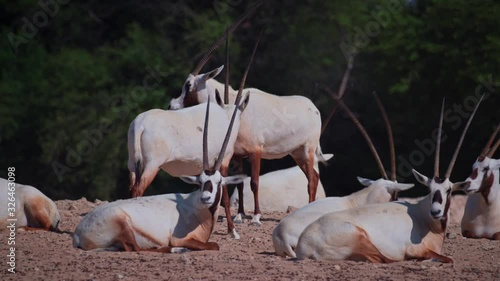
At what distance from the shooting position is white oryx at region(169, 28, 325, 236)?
1228 centimetres

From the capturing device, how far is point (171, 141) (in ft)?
35.9

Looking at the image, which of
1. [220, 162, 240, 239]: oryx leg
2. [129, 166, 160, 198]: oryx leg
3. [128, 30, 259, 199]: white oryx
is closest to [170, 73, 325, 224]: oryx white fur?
[128, 30, 259, 199]: white oryx

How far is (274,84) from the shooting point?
28422 mm

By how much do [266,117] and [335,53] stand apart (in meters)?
16.9

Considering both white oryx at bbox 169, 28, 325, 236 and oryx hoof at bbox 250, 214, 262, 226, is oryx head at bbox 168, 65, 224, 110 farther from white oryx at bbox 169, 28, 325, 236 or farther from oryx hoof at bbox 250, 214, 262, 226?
oryx hoof at bbox 250, 214, 262, 226

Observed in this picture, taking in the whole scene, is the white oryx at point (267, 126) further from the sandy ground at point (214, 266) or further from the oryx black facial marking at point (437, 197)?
the oryx black facial marking at point (437, 197)

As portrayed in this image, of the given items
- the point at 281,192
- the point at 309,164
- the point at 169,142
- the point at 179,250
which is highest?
the point at 169,142

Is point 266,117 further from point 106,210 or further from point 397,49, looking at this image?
point 397,49

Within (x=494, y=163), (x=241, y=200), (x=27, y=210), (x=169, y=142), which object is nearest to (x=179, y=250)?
(x=169, y=142)

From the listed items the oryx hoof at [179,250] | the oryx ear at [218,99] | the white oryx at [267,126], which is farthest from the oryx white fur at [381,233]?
the oryx ear at [218,99]

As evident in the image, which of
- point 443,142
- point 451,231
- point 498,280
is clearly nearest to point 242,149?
point 451,231

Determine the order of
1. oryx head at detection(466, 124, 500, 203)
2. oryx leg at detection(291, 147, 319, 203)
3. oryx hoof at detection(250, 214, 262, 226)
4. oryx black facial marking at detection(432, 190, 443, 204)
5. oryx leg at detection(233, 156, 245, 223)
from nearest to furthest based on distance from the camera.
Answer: oryx black facial marking at detection(432, 190, 443, 204), oryx head at detection(466, 124, 500, 203), oryx hoof at detection(250, 214, 262, 226), oryx leg at detection(233, 156, 245, 223), oryx leg at detection(291, 147, 319, 203)

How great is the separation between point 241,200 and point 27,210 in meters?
2.58

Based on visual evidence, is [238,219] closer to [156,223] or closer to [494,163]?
[156,223]
